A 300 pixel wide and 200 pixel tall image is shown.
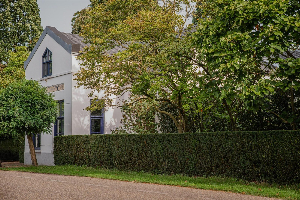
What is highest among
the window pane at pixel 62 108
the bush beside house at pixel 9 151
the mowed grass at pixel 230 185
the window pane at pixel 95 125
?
the window pane at pixel 62 108

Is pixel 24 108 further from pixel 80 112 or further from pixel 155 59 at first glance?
pixel 155 59

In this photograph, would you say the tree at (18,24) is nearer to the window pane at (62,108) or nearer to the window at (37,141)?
the window at (37,141)

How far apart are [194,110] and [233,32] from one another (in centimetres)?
618

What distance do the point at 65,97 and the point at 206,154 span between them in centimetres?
1152

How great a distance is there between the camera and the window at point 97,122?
22438 mm

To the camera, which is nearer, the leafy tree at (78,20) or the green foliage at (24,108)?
the green foliage at (24,108)

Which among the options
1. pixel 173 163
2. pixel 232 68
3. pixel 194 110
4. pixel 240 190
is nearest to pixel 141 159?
pixel 173 163

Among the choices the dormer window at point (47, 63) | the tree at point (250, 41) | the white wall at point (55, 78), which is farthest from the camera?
the dormer window at point (47, 63)

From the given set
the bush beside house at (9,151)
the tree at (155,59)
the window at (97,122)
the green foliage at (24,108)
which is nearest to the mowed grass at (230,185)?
the tree at (155,59)

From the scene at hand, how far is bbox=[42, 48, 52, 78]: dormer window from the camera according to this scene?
24.3 metres

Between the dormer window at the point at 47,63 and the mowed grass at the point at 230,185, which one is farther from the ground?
the dormer window at the point at 47,63

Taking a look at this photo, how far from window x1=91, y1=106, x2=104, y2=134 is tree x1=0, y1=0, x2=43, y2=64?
71.9 feet

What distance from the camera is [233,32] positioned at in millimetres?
9789

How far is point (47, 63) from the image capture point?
2469cm
